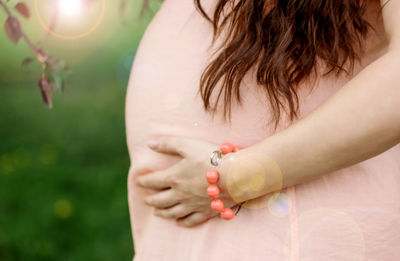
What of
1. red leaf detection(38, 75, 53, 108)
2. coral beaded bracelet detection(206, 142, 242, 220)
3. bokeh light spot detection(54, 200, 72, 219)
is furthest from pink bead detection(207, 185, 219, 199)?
bokeh light spot detection(54, 200, 72, 219)

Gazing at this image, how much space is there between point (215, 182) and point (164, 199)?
0.58 ft

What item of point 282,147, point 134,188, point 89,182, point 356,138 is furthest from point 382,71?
point 89,182

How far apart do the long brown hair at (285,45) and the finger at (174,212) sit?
0.81 ft

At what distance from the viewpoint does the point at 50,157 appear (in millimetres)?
3592

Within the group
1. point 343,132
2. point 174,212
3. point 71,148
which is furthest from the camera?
point 71,148

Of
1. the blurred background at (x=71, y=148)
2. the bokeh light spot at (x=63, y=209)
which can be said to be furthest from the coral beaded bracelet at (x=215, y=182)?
the bokeh light spot at (x=63, y=209)

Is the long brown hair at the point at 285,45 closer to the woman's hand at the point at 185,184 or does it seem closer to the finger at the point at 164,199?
the woman's hand at the point at 185,184

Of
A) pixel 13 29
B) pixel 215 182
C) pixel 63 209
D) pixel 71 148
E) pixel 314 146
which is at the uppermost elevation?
pixel 13 29

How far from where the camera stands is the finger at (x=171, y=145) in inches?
42.5

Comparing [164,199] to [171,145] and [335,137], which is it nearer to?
[171,145]

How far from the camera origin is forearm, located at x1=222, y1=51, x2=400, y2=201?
2.88ft

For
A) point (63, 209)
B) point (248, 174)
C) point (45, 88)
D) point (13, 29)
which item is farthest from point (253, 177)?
point (63, 209)

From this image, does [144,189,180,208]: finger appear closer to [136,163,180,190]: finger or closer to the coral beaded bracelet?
[136,163,180,190]: finger

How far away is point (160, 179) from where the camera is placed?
3.75 feet
